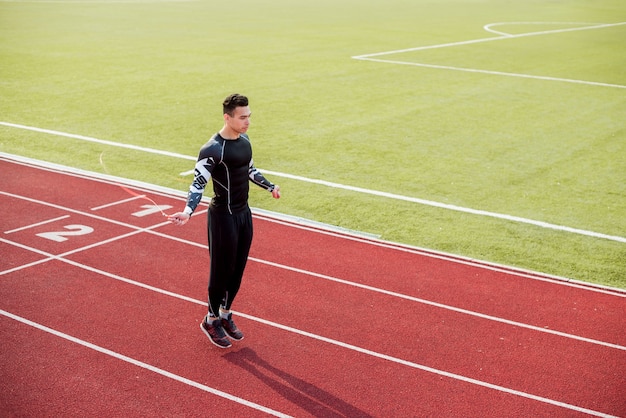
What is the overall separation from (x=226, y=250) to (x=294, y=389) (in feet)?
4.64

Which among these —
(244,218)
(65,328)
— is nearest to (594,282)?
(244,218)

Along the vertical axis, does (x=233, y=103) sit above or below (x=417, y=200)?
above

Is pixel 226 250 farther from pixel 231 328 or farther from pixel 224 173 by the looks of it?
pixel 231 328

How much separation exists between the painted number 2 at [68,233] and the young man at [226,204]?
340cm

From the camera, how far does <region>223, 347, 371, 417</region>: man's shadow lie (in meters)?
6.29

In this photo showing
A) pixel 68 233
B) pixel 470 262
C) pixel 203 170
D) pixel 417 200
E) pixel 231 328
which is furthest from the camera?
pixel 417 200

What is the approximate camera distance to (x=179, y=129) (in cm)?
1591

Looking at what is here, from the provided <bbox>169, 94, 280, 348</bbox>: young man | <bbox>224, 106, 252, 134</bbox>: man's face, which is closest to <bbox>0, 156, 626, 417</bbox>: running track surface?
<bbox>169, 94, 280, 348</bbox>: young man

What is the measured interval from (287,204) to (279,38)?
68.9 ft

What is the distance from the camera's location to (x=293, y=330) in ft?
25.1

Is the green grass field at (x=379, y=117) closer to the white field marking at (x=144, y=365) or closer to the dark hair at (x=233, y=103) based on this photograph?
the dark hair at (x=233, y=103)

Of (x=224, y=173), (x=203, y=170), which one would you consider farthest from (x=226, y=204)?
(x=203, y=170)

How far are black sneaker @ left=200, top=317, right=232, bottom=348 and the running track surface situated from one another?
87 mm

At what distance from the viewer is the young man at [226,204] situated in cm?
668
